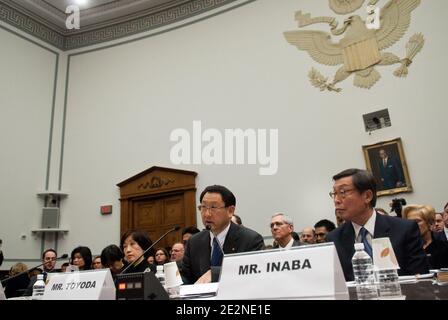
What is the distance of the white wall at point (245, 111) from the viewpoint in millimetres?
5484

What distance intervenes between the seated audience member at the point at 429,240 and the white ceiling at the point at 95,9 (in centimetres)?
628

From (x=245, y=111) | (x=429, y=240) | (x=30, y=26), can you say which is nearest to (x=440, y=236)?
(x=429, y=240)

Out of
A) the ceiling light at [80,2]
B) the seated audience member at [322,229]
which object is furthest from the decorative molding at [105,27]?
the seated audience member at [322,229]

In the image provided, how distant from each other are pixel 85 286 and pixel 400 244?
1.54 meters

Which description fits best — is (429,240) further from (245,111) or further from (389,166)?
(245,111)

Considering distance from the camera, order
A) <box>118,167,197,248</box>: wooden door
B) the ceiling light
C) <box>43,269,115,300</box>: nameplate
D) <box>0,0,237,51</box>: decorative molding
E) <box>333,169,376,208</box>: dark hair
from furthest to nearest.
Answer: the ceiling light → <box>0,0,237,51</box>: decorative molding → <box>118,167,197,248</box>: wooden door → <box>333,169,376,208</box>: dark hair → <box>43,269,115,300</box>: nameplate

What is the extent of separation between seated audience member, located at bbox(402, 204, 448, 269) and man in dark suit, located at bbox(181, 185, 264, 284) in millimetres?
1321

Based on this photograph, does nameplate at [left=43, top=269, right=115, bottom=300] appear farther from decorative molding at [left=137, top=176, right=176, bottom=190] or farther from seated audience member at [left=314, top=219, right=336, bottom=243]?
decorative molding at [left=137, top=176, right=176, bottom=190]

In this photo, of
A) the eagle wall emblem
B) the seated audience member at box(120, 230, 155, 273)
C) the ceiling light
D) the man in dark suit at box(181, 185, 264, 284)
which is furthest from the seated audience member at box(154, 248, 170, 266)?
the ceiling light

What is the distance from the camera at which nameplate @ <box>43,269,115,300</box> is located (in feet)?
4.76

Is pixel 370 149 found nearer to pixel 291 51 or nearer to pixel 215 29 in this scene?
pixel 291 51

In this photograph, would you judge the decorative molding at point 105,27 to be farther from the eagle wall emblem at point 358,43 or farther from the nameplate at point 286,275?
the nameplate at point 286,275

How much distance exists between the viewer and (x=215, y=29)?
24.5 ft

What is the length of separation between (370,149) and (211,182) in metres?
2.65
